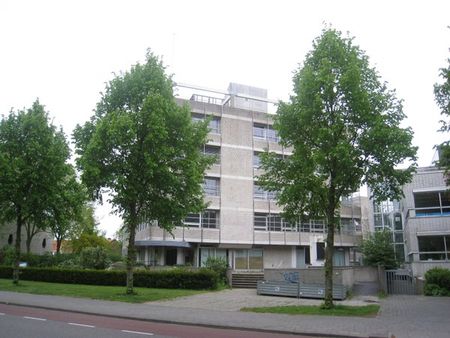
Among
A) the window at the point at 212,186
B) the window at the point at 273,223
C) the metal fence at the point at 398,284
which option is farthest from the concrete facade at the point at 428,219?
the window at the point at 212,186

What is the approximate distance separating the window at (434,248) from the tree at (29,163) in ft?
77.7

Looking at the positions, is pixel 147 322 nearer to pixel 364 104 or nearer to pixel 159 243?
pixel 364 104

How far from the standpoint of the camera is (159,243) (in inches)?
1604

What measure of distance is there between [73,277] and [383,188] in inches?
834

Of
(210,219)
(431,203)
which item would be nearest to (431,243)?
(431,203)

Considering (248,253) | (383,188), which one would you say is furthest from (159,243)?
(383,188)

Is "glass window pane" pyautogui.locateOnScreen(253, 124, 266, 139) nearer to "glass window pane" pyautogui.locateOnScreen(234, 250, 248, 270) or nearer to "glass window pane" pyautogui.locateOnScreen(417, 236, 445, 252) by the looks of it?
"glass window pane" pyautogui.locateOnScreen(234, 250, 248, 270)

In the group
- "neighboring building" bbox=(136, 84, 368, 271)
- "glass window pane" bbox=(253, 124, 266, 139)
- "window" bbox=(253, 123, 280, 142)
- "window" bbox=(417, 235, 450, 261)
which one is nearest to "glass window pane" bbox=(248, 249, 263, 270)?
"neighboring building" bbox=(136, 84, 368, 271)

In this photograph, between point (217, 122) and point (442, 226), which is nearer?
point (442, 226)

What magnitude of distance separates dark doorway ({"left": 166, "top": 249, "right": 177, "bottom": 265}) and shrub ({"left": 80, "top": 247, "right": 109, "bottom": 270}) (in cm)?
823

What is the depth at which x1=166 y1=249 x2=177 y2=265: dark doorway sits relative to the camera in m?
43.7

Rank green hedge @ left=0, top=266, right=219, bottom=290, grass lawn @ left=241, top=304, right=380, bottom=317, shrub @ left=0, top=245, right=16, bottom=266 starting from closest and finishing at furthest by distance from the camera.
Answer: grass lawn @ left=241, top=304, right=380, bottom=317
green hedge @ left=0, top=266, right=219, bottom=290
shrub @ left=0, top=245, right=16, bottom=266

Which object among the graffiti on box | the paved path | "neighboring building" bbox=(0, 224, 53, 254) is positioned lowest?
the paved path

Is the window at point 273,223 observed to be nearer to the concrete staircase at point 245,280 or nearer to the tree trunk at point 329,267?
the concrete staircase at point 245,280
